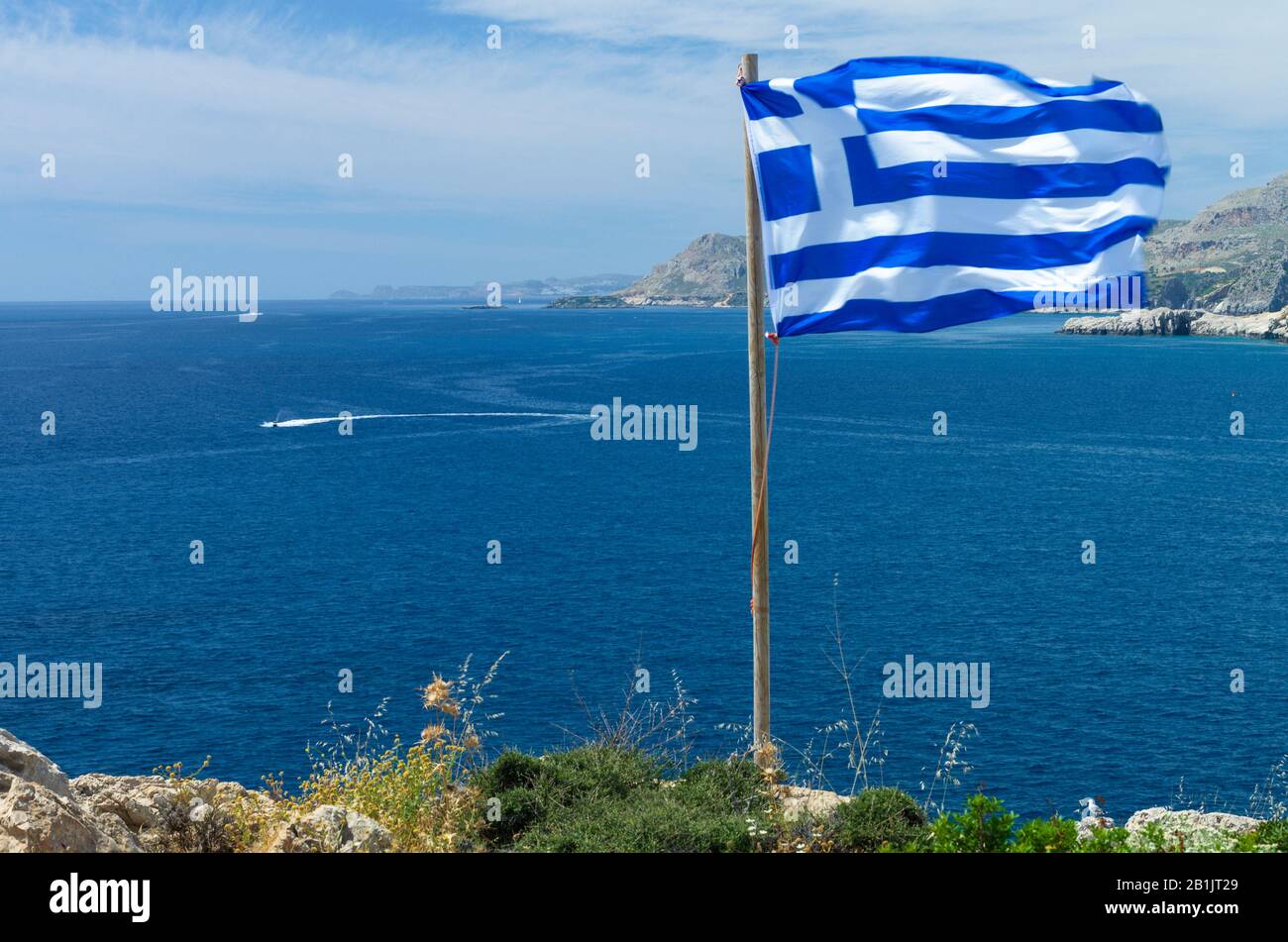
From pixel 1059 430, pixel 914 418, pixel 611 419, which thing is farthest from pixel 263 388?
pixel 1059 430

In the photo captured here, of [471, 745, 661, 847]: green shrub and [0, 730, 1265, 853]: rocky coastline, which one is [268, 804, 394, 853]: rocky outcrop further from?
[471, 745, 661, 847]: green shrub

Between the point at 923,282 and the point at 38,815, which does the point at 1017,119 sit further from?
the point at 38,815

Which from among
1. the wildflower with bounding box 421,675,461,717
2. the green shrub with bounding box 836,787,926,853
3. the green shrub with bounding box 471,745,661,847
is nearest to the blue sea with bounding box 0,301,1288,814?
the green shrub with bounding box 471,745,661,847

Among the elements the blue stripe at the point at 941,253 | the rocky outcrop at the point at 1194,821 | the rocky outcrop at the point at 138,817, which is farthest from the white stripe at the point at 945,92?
the rocky outcrop at the point at 138,817

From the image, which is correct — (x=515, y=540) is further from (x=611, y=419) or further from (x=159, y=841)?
(x=159, y=841)

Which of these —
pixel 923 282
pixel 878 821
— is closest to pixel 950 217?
pixel 923 282

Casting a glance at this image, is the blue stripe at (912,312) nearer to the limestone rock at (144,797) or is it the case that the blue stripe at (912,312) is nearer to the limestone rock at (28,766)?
the limestone rock at (144,797)
